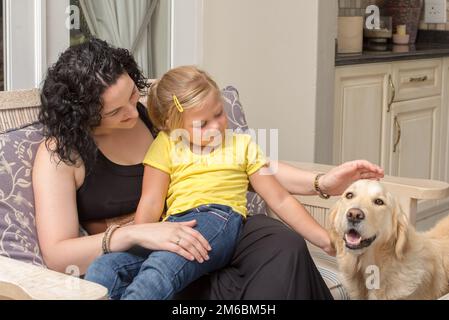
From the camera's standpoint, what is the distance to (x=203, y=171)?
6.55ft

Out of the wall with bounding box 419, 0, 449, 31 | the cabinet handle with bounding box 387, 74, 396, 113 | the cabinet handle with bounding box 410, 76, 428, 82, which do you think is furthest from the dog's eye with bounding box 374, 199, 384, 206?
the wall with bounding box 419, 0, 449, 31

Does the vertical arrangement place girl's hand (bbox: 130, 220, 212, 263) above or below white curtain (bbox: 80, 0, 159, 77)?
below

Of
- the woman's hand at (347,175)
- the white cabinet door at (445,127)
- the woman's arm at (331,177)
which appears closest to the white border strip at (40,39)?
the woman's arm at (331,177)

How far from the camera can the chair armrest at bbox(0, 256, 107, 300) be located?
1.44 metres

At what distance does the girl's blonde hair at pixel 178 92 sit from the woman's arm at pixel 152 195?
0.40 ft

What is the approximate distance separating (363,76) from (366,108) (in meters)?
0.15

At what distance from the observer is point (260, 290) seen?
5.79 feet

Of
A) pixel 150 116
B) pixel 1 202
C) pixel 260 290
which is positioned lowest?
pixel 260 290

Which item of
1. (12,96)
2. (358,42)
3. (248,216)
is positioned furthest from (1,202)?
(358,42)

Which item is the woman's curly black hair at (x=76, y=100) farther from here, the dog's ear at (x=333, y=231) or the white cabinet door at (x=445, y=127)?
the white cabinet door at (x=445, y=127)

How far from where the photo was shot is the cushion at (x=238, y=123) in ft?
7.52

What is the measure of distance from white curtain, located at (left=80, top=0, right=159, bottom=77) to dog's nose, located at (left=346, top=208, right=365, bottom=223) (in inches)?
60.5

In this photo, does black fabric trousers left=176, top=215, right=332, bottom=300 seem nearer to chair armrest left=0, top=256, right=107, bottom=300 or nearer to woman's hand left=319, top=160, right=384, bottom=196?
woman's hand left=319, top=160, right=384, bottom=196
